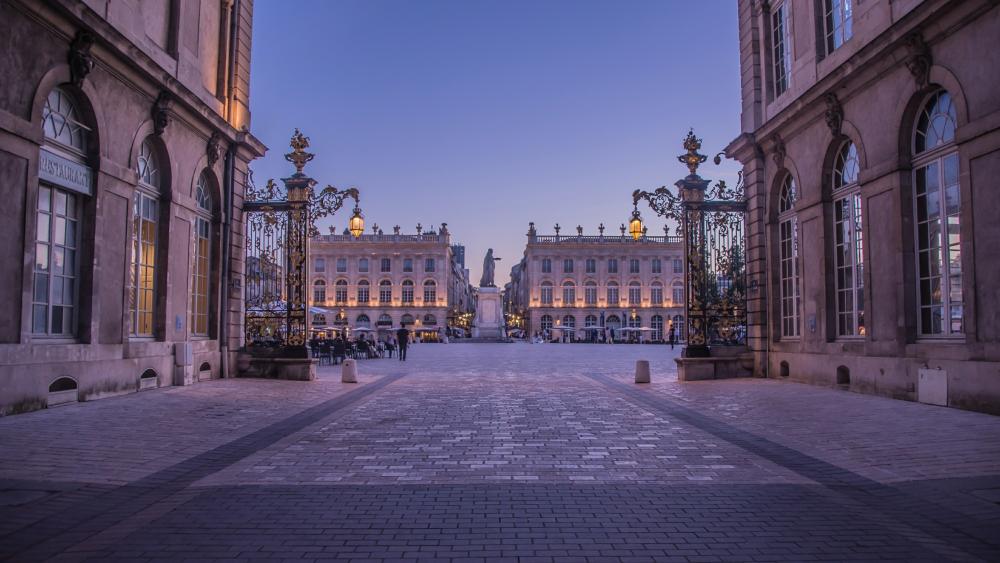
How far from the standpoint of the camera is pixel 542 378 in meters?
20.4

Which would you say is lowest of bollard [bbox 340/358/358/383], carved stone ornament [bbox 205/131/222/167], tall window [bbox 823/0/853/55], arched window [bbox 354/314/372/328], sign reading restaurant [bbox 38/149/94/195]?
bollard [bbox 340/358/358/383]

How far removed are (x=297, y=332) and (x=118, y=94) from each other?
754 cm

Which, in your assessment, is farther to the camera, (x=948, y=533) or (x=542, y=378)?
(x=542, y=378)

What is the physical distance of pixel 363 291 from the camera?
98375 mm

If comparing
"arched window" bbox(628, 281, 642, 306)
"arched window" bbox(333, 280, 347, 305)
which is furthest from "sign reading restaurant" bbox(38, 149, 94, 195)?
"arched window" bbox(628, 281, 642, 306)

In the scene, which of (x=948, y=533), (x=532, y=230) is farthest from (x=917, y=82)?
(x=532, y=230)

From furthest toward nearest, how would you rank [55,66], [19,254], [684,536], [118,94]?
[118,94] → [55,66] → [19,254] → [684,536]

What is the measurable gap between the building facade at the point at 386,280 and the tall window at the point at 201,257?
3116 inches

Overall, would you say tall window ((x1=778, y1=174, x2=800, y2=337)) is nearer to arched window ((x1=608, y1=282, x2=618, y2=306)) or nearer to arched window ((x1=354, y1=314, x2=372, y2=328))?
arched window ((x1=608, y1=282, x2=618, y2=306))

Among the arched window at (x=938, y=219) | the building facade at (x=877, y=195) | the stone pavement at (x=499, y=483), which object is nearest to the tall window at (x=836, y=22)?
the building facade at (x=877, y=195)

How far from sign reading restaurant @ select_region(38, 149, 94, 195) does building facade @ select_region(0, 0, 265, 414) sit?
32mm

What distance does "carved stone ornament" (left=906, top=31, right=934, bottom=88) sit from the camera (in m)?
12.2

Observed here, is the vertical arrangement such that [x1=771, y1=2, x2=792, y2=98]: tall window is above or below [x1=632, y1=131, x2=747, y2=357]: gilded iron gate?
above

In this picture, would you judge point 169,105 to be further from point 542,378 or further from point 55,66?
point 542,378
